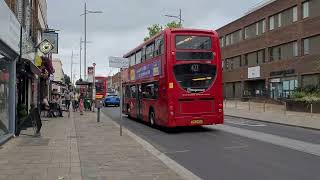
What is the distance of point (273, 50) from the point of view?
184 ft

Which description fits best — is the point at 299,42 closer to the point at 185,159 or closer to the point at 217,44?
the point at 217,44

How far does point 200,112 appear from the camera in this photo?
2022 cm

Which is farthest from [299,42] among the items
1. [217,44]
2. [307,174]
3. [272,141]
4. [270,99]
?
[307,174]

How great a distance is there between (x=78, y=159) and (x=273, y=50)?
46749mm

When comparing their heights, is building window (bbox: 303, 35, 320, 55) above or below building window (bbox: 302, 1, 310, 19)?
below

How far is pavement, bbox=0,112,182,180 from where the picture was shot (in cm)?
981

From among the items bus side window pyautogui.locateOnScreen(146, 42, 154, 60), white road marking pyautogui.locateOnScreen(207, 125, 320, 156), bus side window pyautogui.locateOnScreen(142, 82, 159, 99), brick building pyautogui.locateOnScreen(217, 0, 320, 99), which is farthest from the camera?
brick building pyautogui.locateOnScreen(217, 0, 320, 99)

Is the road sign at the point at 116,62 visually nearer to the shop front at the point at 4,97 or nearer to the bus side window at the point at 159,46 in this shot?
the bus side window at the point at 159,46

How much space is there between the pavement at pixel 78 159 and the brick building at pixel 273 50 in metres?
32.9

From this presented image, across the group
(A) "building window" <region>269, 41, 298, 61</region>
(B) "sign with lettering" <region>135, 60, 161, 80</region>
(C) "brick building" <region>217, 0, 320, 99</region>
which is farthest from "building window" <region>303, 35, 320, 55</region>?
(B) "sign with lettering" <region>135, 60, 161, 80</region>

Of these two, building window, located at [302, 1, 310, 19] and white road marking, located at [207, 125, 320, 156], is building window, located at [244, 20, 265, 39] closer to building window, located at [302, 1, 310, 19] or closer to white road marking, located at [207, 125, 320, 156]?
building window, located at [302, 1, 310, 19]

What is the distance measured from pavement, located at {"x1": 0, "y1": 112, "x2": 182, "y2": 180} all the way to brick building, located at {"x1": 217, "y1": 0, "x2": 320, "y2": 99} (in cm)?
3291

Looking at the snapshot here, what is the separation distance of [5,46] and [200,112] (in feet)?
27.4

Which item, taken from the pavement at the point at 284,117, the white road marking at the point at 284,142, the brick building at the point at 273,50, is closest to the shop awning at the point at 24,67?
the white road marking at the point at 284,142
